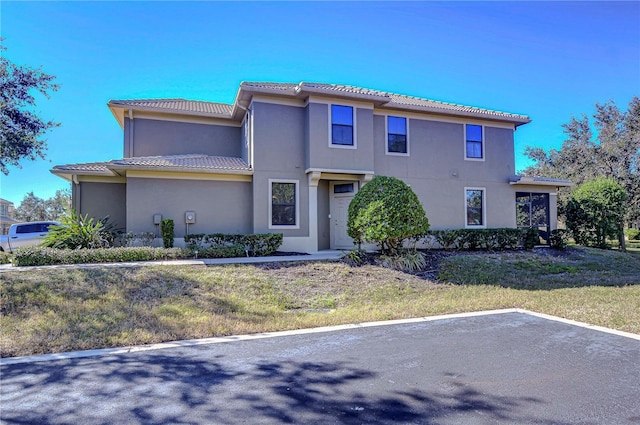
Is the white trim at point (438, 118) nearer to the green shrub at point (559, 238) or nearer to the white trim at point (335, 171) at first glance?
the white trim at point (335, 171)

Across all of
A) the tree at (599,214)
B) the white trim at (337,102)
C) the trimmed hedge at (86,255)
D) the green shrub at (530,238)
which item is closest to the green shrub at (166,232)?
the trimmed hedge at (86,255)

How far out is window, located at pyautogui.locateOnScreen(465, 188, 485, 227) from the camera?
1628 centimetres

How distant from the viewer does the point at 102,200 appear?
565 inches

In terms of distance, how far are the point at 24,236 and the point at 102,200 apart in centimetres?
444

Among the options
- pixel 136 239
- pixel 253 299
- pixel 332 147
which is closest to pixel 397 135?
pixel 332 147

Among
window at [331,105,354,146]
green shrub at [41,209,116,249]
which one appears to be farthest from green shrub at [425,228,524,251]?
green shrub at [41,209,116,249]

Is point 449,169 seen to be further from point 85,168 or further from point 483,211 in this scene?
point 85,168

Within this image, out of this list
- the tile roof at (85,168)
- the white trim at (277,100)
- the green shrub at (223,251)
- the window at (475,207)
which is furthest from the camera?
the window at (475,207)

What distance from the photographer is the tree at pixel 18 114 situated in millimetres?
9383

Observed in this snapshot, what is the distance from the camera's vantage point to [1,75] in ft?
30.0

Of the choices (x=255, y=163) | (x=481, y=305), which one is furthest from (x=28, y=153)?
(x=481, y=305)

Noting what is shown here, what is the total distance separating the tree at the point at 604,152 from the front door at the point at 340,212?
51.9ft

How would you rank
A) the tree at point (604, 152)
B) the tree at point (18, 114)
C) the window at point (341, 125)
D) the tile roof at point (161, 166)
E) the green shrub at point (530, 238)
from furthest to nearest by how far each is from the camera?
the tree at point (604, 152) → the green shrub at point (530, 238) → the window at point (341, 125) → the tile roof at point (161, 166) → the tree at point (18, 114)

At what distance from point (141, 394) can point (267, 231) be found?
9954 millimetres
